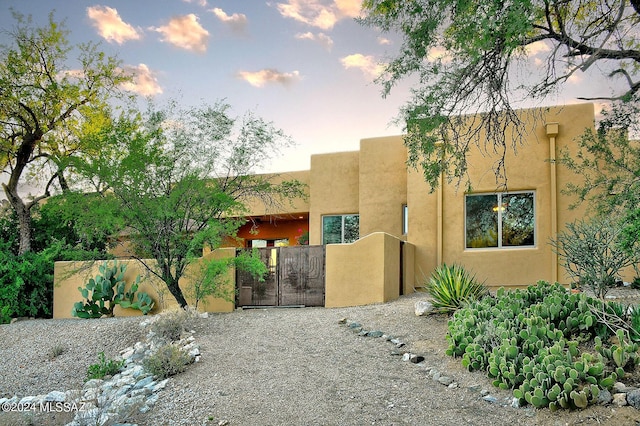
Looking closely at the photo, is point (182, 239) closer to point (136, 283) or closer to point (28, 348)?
point (136, 283)

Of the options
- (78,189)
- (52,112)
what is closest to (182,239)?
(78,189)

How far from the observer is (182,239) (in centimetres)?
1236

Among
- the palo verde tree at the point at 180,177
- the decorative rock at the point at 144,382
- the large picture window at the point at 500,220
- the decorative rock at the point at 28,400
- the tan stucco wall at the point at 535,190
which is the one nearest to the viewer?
the decorative rock at the point at 144,382

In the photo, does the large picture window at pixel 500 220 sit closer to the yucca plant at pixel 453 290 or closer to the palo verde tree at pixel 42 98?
the yucca plant at pixel 453 290

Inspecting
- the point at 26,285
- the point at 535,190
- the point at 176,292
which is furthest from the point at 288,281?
the point at 26,285

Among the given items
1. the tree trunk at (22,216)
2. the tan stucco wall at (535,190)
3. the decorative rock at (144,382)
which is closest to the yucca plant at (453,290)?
the tan stucco wall at (535,190)

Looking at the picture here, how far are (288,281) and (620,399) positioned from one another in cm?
890

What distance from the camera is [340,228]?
17844 millimetres

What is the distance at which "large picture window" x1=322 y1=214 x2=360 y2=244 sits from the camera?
694 inches

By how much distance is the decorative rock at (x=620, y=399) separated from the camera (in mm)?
5926

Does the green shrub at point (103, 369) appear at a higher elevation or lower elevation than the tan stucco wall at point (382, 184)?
lower

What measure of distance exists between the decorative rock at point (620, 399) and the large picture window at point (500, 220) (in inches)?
348

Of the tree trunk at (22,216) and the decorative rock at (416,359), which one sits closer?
the decorative rock at (416,359)

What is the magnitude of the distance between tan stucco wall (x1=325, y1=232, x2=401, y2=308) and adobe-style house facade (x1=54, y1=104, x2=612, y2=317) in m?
0.02
